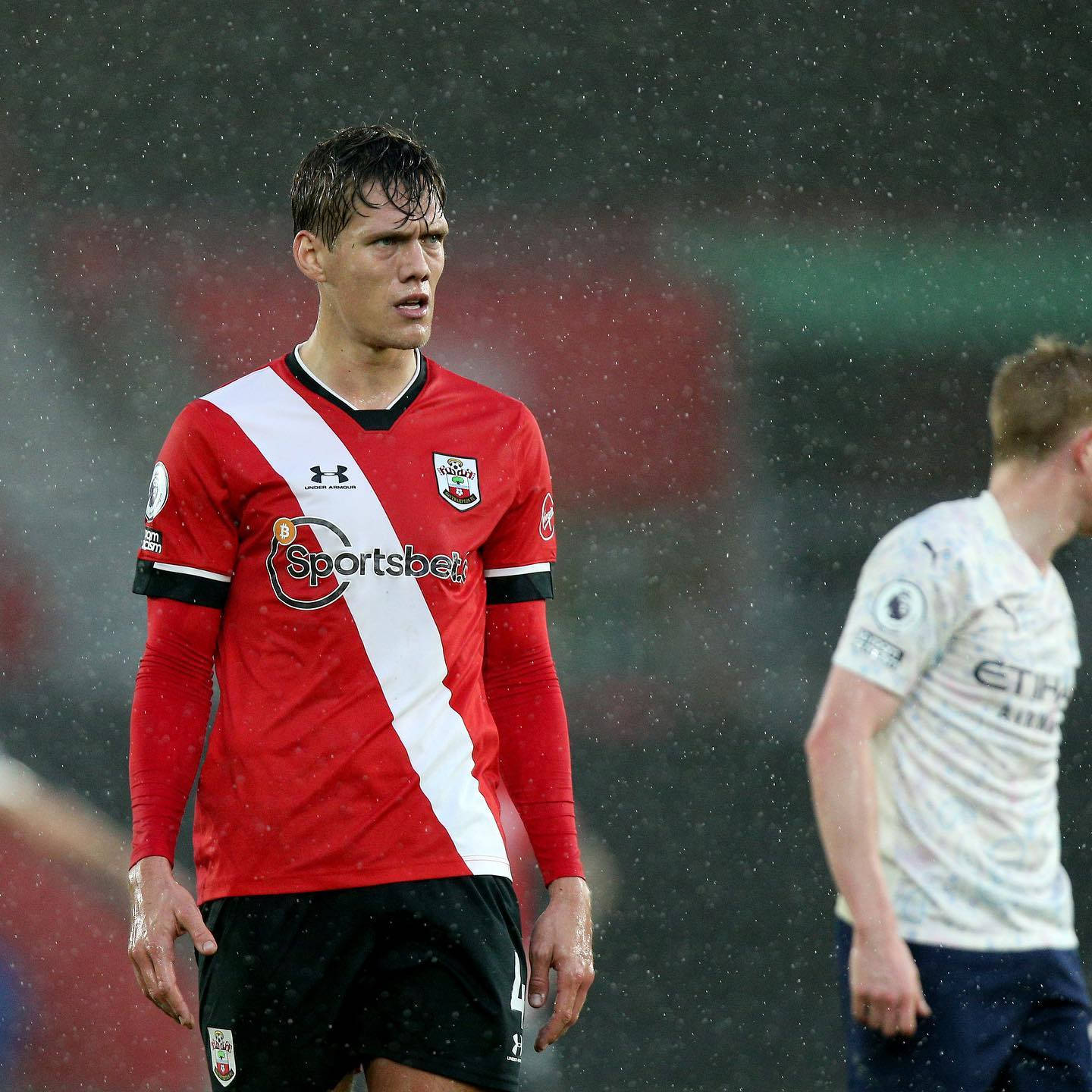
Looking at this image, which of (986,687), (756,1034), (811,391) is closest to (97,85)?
(811,391)

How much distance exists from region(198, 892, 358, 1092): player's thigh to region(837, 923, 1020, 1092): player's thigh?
0.72m

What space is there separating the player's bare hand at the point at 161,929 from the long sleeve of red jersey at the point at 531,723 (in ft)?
1.72

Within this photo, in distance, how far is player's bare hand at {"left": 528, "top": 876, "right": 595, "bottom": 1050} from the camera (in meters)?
2.43

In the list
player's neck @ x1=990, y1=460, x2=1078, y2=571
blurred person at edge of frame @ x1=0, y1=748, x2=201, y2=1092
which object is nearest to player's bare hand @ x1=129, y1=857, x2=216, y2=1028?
player's neck @ x1=990, y1=460, x2=1078, y2=571

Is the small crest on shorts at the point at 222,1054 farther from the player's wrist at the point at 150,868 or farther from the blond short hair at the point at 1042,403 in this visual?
the blond short hair at the point at 1042,403

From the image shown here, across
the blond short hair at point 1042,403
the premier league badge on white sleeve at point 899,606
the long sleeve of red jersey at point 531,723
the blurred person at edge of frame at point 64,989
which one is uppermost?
the blond short hair at point 1042,403

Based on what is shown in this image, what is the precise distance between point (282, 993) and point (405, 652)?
20.0 inches

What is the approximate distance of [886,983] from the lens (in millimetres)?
2312

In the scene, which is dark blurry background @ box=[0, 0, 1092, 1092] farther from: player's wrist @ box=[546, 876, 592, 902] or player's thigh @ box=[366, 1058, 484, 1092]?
player's thigh @ box=[366, 1058, 484, 1092]

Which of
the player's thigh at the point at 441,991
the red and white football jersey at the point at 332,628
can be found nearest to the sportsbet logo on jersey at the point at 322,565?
the red and white football jersey at the point at 332,628

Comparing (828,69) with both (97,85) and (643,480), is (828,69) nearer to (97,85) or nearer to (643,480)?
(643,480)

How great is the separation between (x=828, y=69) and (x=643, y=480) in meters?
1.57

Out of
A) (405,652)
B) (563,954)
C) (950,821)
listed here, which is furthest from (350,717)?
(950,821)

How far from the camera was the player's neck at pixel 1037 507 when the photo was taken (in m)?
2.55
